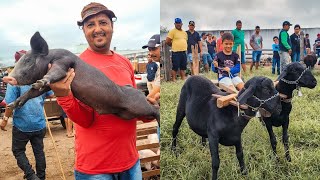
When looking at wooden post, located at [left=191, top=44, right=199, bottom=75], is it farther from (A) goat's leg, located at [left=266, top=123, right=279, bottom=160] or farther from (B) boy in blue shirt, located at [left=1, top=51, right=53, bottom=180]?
(B) boy in blue shirt, located at [left=1, top=51, right=53, bottom=180]

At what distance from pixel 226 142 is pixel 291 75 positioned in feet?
1.73

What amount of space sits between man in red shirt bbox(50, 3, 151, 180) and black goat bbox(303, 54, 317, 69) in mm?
1453

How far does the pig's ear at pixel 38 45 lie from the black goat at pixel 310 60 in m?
1.80

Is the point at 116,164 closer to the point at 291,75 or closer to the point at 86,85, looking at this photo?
the point at 86,85

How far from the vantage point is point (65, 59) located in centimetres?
108

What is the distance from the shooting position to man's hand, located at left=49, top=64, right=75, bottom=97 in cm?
100

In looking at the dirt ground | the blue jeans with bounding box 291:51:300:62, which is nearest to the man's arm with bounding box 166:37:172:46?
the blue jeans with bounding box 291:51:300:62

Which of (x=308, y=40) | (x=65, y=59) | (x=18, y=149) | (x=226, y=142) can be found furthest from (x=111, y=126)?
(x=18, y=149)

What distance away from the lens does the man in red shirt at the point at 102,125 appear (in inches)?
45.5

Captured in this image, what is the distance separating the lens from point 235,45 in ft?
6.81

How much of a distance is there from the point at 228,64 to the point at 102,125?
96 centimetres

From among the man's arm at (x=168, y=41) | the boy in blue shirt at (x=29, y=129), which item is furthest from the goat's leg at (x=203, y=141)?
the boy in blue shirt at (x=29, y=129)

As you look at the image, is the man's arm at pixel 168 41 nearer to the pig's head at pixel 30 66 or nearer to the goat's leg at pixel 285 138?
the pig's head at pixel 30 66

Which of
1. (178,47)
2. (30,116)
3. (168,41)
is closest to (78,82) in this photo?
(168,41)
